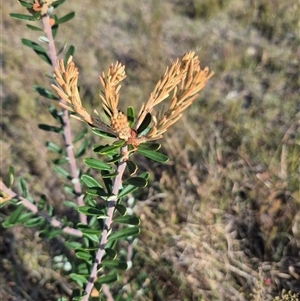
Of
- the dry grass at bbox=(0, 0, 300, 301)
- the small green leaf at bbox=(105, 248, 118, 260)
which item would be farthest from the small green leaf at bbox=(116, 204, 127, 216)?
the dry grass at bbox=(0, 0, 300, 301)

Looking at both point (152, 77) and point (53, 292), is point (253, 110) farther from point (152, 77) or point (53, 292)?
point (53, 292)

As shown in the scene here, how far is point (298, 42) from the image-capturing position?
302 centimetres

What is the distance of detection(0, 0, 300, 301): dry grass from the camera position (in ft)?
6.84

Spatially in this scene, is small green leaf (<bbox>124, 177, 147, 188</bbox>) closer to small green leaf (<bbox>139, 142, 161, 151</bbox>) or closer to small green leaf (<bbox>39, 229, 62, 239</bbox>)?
small green leaf (<bbox>139, 142, 161, 151</bbox>)

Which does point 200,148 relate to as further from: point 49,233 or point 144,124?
point 144,124

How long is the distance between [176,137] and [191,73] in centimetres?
177

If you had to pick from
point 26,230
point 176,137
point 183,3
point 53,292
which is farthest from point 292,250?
point 183,3

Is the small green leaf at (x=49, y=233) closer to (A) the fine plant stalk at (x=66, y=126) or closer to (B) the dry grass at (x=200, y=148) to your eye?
(A) the fine plant stalk at (x=66, y=126)

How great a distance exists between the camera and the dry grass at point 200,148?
209 centimetres

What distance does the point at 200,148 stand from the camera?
251 cm

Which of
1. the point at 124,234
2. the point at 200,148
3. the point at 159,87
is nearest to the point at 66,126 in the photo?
the point at 124,234

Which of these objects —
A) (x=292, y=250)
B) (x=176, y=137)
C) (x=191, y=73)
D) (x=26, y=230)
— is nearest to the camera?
(x=191, y=73)

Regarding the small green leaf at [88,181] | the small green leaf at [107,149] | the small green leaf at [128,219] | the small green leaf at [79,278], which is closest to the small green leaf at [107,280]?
the small green leaf at [79,278]

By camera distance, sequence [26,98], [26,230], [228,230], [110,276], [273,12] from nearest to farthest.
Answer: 1. [110,276]
2. [228,230]
3. [26,230]
4. [26,98]
5. [273,12]
